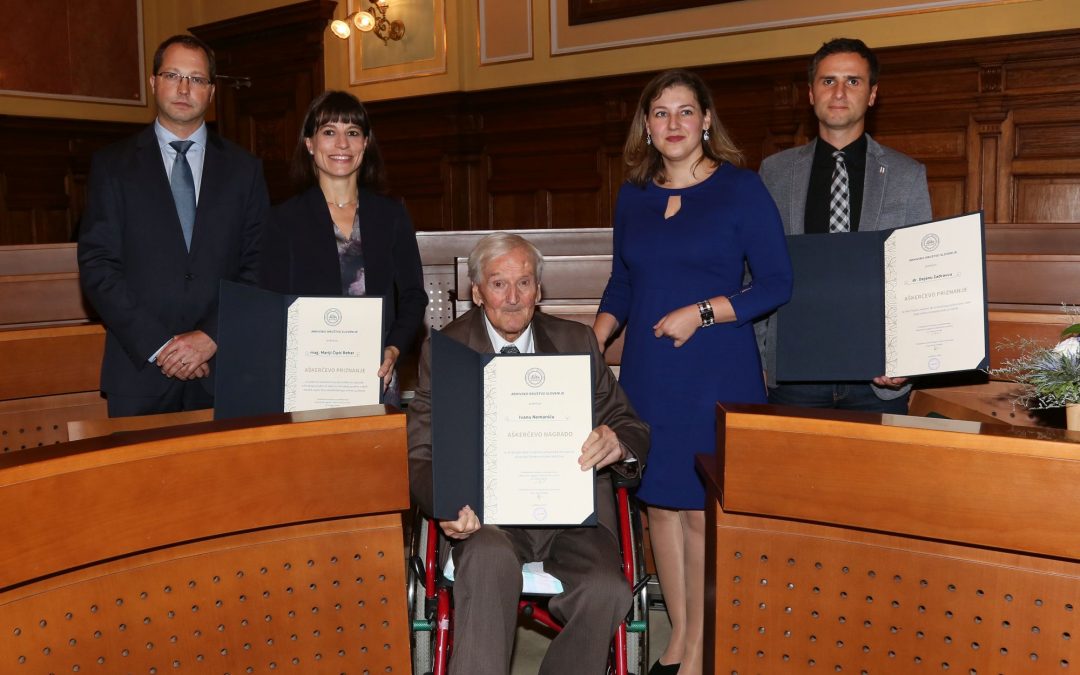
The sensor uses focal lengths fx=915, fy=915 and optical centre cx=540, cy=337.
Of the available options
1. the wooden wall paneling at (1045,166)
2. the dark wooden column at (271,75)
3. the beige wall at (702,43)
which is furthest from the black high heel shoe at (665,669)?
the dark wooden column at (271,75)

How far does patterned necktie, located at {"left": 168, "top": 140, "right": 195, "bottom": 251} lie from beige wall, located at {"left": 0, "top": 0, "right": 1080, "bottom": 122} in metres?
4.61

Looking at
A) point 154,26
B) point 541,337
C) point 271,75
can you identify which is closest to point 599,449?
point 541,337

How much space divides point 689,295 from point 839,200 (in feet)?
1.76

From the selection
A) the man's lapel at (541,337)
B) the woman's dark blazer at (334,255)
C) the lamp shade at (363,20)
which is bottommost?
the man's lapel at (541,337)

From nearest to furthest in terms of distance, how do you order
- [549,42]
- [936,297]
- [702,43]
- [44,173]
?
[936,297] → [702,43] → [549,42] → [44,173]

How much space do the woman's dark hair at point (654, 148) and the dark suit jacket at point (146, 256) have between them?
1.25 meters

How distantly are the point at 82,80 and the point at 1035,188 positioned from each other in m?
8.65

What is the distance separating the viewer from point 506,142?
776cm

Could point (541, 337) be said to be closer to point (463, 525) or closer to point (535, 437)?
point (535, 437)

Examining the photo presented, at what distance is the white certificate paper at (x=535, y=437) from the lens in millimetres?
2135

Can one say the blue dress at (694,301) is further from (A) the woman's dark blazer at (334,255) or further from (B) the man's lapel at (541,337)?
(A) the woman's dark blazer at (334,255)

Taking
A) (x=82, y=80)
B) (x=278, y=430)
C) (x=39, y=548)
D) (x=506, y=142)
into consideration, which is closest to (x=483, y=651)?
(x=278, y=430)

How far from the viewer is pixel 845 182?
264 cm

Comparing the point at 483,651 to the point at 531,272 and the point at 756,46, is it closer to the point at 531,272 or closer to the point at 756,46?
the point at 531,272
